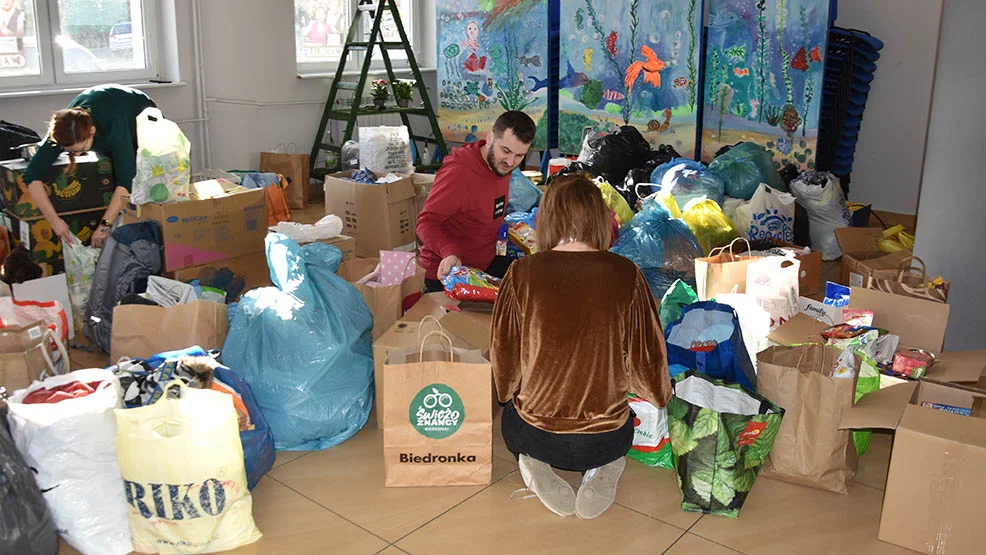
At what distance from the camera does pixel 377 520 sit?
2350 millimetres

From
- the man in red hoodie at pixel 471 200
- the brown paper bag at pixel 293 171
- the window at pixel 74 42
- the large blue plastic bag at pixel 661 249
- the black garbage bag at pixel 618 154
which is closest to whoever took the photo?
the man in red hoodie at pixel 471 200

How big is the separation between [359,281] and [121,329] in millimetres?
897

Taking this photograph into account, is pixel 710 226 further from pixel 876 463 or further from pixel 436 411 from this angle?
pixel 436 411

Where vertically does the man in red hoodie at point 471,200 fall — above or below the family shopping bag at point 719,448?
above

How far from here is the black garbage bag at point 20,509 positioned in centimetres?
197

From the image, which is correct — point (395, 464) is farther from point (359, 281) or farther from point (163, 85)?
point (163, 85)

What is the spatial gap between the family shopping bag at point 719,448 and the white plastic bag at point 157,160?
7.96 feet

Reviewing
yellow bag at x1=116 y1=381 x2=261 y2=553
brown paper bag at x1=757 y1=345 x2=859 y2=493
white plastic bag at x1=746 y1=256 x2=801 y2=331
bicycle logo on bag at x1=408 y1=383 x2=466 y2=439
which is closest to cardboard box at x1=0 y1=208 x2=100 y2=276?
yellow bag at x1=116 y1=381 x2=261 y2=553

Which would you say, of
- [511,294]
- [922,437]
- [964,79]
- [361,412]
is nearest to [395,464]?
[361,412]

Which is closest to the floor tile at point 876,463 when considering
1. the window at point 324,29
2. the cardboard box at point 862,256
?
the cardboard box at point 862,256

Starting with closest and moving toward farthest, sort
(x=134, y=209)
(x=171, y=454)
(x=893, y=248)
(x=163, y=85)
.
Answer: (x=171, y=454) < (x=134, y=209) < (x=893, y=248) < (x=163, y=85)

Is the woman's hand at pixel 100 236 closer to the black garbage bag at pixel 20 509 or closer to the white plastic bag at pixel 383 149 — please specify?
the black garbage bag at pixel 20 509

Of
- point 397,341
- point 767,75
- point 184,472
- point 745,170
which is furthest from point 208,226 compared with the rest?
point 767,75

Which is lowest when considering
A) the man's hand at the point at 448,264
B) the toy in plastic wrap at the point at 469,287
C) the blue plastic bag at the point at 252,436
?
the blue plastic bag at the point at 252,436
